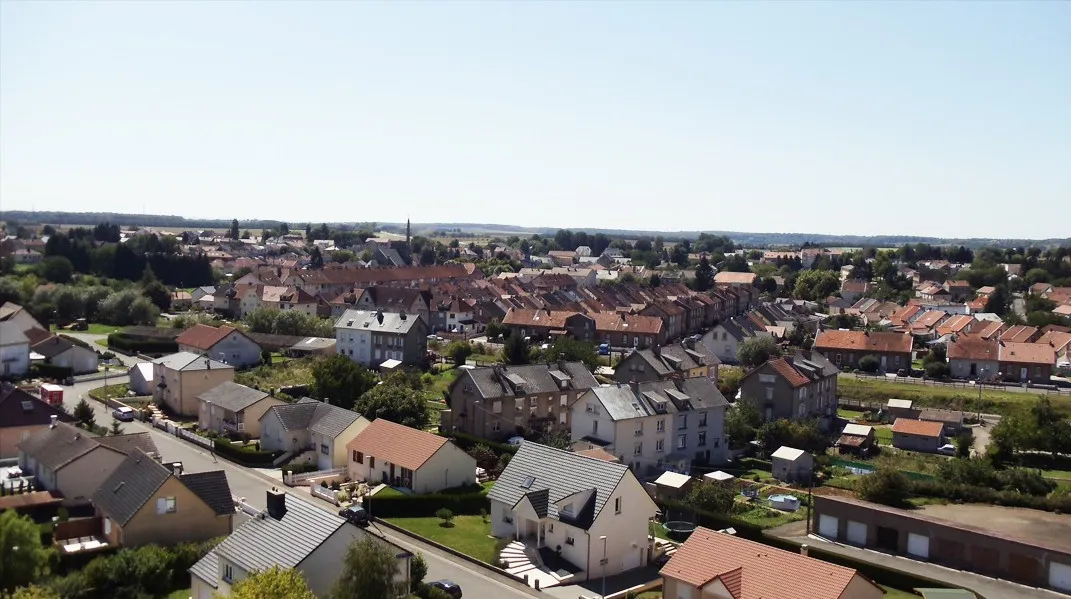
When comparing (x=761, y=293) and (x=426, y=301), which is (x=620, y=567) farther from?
(x=761, y=293)

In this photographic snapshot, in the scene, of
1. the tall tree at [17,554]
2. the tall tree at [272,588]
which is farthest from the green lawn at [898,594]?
the tall tree at [17,554]

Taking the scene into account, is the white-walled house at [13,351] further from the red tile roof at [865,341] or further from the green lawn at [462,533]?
the red tile roof at [865,341]

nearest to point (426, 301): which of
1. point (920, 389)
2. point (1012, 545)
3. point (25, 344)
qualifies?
point (25, 344)

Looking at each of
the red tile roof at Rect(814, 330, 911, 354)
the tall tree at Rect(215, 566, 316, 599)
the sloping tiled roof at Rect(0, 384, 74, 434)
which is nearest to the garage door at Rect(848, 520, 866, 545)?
the tall tree at Rect(215, 566, 316, 599)

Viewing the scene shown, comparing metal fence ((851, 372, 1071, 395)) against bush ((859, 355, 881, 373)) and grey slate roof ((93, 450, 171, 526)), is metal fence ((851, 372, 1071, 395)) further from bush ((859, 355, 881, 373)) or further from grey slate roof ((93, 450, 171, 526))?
grey slate roof ((93, 450, 171, 526))

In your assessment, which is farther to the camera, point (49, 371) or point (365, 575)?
point (49, 371)

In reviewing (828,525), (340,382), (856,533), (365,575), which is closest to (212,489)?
(365,575)

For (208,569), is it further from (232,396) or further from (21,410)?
(232,396)
